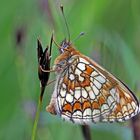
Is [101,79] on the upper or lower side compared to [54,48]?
lower

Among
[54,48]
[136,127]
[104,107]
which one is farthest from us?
[54,48]

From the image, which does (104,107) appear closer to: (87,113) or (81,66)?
(87,113)

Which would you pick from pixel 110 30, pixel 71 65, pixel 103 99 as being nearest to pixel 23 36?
pixel 71 65

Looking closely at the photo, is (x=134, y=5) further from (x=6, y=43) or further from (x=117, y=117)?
(x=117, y=117)

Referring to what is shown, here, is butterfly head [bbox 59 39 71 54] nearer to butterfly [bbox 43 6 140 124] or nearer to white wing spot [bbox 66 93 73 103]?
butterfly [bbox 43 6 140 124]

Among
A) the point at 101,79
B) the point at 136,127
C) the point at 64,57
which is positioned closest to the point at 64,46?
the point at 64,57

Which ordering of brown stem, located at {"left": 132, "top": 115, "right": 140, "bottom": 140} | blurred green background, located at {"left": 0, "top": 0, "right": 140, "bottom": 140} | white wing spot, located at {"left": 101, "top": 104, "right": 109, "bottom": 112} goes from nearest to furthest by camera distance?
brown stem, located at {"left": 132, "top": 115, "right": 140, "bottom": 140} → white wing spot, located at {"left": 101, "top": 104, "right": 109, "bottom": 112} → blurred green background, located at {"left": 0, "top": 0, "right": 140, "bottom": 140}

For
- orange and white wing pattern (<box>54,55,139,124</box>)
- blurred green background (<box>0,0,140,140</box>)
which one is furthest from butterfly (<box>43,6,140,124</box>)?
blurred green background (<box>0,0,140,140</box>)
